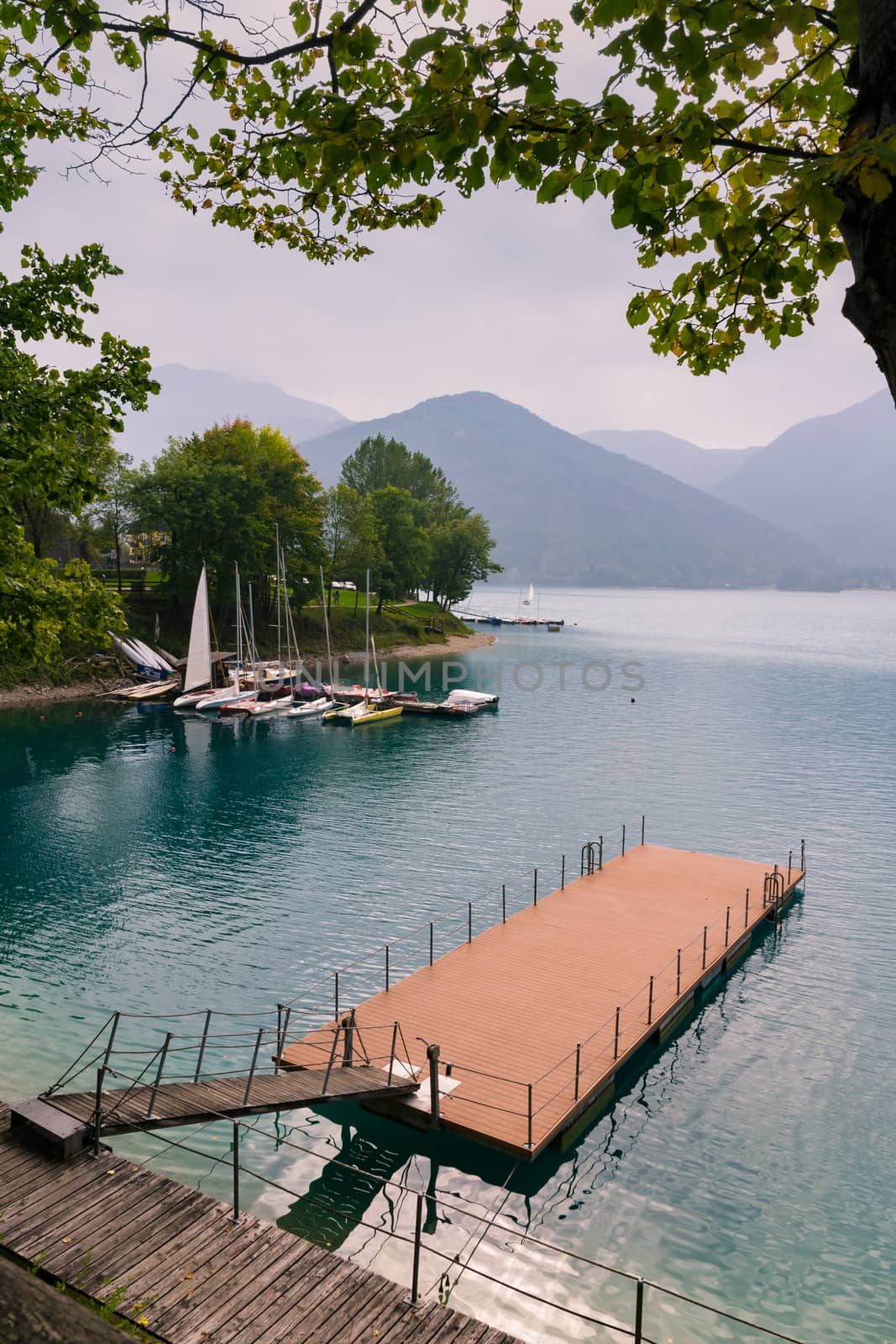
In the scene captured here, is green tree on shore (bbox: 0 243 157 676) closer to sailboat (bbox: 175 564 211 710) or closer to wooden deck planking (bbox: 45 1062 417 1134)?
wooden deck planking (bbox: 45 1062 417 1134)

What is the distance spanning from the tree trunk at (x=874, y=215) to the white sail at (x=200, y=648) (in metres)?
66.4

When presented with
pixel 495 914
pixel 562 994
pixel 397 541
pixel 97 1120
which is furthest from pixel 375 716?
pixel 397 541

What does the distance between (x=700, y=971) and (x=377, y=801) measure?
2265 cm

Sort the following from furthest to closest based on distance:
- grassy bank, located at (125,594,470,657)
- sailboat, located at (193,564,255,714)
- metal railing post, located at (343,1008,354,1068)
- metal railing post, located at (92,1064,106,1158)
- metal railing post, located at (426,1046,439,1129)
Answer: grassy bank, located at (125,594,470,657)
sailboat, located at (193,564,255,714)
metal railing post, located at (343,1008,354,1068)
metal railing post, located at (426,1046,439,1129)
metal railing post, located at (92,1064,106,1158)

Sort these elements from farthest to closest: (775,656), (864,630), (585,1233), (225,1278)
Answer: (864,630) → (775,656) → (585,1233) → (225,1278)

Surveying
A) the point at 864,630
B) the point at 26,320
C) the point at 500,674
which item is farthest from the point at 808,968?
the point at 864,630

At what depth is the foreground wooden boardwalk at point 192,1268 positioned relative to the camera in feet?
29.4

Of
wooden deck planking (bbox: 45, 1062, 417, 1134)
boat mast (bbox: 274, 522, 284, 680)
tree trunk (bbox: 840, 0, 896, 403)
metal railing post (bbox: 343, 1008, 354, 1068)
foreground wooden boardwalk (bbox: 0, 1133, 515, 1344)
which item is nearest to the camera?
tree trunk (bbox: 840, 0, 896, 403)

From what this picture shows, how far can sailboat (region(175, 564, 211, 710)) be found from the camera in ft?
220

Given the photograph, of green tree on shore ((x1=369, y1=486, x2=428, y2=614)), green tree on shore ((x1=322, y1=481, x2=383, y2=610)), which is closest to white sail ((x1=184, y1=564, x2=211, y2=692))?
green tree on shore ((x1=322, y1=481, x2=383, y2=610))

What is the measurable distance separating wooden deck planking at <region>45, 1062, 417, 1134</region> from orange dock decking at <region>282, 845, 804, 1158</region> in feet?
3.08

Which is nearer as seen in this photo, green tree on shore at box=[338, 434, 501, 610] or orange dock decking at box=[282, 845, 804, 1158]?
orange dock decking at box=[282, 845, 804, 1158]

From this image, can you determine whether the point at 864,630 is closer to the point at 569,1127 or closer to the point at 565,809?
the point at 565,809

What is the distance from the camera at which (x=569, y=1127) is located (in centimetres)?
1616
